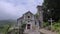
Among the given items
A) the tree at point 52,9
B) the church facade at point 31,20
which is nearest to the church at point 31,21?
the church facade at point 31,20

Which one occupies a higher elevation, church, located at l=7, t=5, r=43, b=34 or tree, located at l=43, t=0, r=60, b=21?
tree, located at l=43, t=0, r=60, b=21

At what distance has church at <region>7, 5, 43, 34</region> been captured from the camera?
25.5 metres

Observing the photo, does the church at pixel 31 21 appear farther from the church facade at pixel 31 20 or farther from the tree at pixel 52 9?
the tree at pixel 52 9

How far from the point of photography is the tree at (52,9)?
32.4 meters

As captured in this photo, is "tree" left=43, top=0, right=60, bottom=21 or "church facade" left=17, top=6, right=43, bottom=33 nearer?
"church facade" left=17, top=6, right=43, bottom=33

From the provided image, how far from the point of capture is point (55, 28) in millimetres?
26953

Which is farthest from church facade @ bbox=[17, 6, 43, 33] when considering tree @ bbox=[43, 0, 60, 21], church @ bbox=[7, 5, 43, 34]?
tree @ bbox=[43, 0, 60, 21]

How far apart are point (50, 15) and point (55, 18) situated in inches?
39.5

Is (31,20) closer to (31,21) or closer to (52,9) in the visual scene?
(31,21)

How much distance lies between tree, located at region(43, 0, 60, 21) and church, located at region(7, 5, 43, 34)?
1155mm

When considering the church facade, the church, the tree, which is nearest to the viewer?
the church

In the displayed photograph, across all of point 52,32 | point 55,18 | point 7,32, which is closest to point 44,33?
point 52,32

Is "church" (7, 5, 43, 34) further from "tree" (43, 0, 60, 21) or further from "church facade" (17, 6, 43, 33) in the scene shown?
"tree" (43, 0, 60, 21)

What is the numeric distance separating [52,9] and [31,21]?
5.73 m
